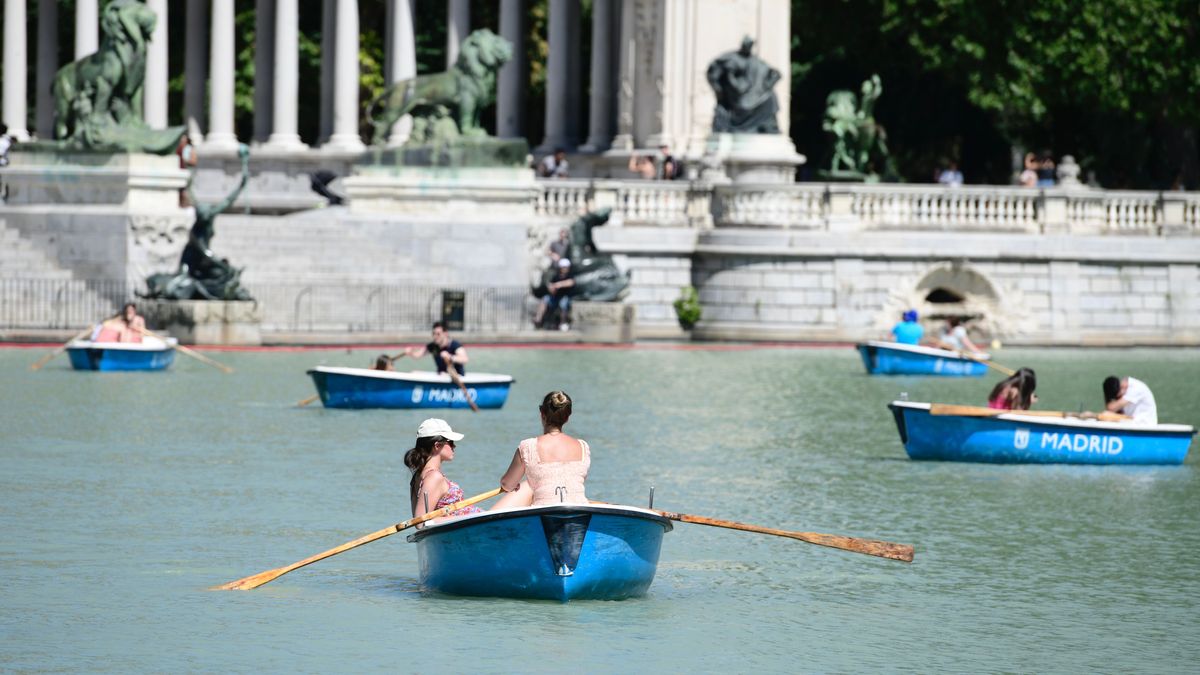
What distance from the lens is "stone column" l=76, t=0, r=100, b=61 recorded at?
76688 mm

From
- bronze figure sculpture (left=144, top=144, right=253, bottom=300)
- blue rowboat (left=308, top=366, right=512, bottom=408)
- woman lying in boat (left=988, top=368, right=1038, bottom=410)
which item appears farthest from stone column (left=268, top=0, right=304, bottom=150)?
woman lying in boat (left=988, top=368, right=1038, bottom=410)

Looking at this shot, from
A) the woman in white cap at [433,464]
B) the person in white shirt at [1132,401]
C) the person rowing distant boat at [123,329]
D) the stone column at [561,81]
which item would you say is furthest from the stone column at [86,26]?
the woman in white cap at [433,464]

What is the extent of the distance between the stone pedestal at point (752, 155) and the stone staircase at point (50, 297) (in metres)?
15.5

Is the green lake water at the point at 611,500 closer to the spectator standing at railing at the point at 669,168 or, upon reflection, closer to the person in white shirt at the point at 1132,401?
the person in white shirt at the point at 1132,401

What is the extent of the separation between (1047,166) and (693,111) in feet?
35.0

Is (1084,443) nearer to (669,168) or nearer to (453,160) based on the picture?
(453,160)

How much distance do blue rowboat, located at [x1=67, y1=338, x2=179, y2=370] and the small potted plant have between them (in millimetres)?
16139

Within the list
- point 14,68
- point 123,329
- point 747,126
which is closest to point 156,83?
point 14,68

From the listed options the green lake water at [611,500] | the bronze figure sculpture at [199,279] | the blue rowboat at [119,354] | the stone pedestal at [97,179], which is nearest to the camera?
the green lake water at [611,500]

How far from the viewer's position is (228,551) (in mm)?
22922

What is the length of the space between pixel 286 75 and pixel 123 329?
109 ft

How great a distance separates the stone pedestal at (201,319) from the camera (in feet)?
164

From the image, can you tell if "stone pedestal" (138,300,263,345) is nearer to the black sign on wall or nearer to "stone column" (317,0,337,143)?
the black sign on wall

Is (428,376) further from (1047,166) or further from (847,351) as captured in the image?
(1047,166)
